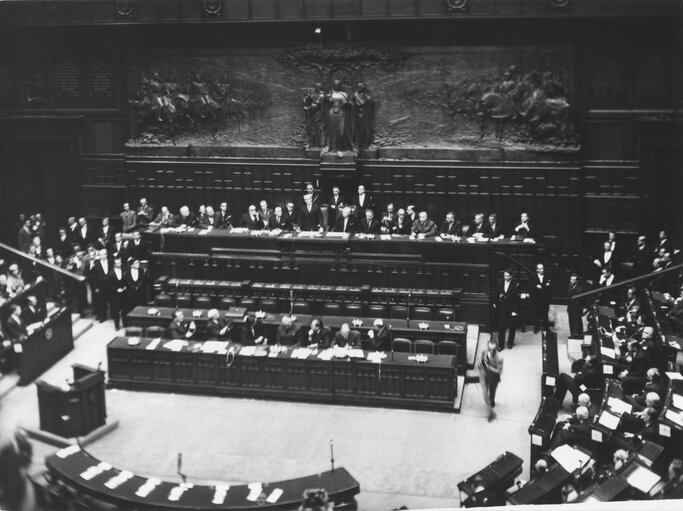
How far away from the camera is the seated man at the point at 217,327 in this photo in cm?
1642

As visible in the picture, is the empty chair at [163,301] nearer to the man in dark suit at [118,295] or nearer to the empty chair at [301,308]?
the man in dark suit at [118,295]

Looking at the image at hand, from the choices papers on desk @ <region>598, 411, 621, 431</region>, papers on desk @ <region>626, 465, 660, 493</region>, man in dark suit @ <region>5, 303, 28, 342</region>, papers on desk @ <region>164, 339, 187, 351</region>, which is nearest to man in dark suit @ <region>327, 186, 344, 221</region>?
papers on desk @ <region>164, 339, 187, 351</region>

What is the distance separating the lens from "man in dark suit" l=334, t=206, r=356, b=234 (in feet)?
66.1

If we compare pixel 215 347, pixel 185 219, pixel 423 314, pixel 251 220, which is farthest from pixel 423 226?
pixel 215 347

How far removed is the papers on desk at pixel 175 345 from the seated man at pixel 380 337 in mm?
3425

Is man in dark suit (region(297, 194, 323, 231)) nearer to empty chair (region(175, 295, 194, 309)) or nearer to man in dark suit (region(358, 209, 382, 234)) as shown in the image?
man in dark suit (region(358, 209, 382, 234))

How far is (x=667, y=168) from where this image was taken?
19.8 metres

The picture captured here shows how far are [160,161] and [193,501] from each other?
12.9 meters

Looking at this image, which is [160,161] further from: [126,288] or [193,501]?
Answer: [193,501]

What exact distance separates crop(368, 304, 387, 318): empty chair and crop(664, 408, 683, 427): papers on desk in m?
7.12

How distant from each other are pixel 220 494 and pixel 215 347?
4.80 m

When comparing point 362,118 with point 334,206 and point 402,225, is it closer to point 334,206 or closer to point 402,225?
point 334,206

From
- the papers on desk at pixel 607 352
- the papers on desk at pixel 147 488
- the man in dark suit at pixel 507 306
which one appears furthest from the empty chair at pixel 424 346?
the papers on desk at pixel 147 488

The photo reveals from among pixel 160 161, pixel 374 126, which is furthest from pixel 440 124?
pixel 160 161
